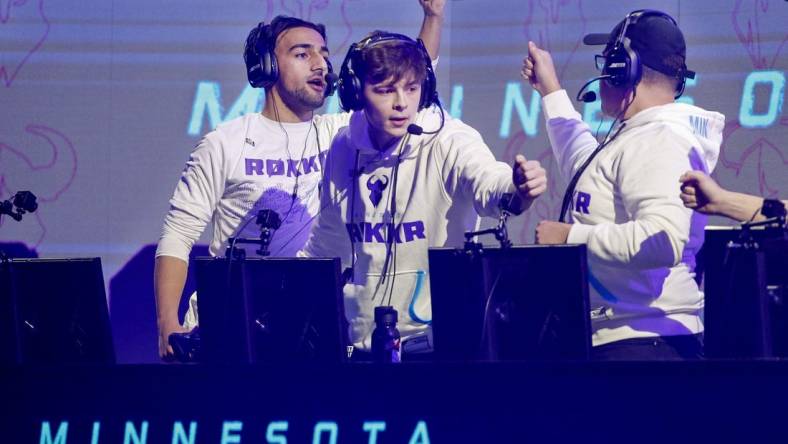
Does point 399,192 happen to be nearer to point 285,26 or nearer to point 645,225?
point 645,225

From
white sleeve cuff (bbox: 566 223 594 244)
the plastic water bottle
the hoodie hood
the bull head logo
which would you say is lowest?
the plastic water bottle

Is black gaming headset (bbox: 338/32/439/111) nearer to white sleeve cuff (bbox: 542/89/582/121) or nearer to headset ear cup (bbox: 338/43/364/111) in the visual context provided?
headset ear cup (bbox: 338/43/364/111)

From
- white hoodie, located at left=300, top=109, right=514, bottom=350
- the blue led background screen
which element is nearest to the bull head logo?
white hoodie, located at left=300, top=109, right=514, bottom=350

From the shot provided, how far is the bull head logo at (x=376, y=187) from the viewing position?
111 inches

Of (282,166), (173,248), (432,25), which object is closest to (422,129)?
(432,25)

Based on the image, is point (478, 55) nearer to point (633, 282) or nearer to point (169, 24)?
point (169, 24)

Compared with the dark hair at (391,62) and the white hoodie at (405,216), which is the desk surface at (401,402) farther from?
the dark hair at (391,62)

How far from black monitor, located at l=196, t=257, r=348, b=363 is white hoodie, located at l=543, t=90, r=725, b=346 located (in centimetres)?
55

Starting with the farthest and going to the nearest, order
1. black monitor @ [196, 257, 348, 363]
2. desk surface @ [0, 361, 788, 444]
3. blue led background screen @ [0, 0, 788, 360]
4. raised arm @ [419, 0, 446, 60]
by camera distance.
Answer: blue led background screen @ [0, 0, 788, 360] → raised arm @ [419, 0, 446, 60] → black monitor @ [196, 257, 348, 363] → desk surface @ [0, 361, 788, 444]

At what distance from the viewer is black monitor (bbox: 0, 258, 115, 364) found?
2502mm

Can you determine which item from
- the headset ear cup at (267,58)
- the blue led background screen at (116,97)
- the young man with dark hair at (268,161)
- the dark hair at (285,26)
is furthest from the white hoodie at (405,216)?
the blue led background screen at (116,97)

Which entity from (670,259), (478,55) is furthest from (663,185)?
(478,55)

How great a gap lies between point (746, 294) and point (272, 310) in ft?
3.16

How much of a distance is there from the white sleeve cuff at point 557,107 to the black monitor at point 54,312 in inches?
47.3
